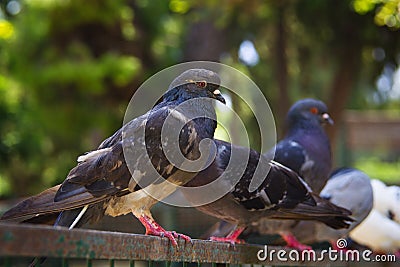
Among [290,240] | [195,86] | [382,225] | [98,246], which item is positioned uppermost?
[195,86]

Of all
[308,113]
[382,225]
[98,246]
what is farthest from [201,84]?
[382,225]

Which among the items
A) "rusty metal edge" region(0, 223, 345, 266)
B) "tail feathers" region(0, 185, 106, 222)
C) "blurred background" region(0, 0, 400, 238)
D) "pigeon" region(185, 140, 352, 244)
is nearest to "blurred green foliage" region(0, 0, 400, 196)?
"blurred background" region(0, 0, 400, 238)

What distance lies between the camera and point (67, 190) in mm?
3084

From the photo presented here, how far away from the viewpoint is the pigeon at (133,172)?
311 cm

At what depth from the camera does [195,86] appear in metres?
3.79

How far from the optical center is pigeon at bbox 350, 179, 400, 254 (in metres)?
5.88

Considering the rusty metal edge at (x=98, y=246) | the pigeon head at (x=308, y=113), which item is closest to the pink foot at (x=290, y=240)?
the pigeon head at (x=308, y=113)

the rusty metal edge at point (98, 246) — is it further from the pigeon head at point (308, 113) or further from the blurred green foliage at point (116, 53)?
the blurred green foliage at point (116, 53)

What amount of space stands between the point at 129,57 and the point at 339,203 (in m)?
4.53

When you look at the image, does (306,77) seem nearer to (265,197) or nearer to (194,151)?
(265,197)

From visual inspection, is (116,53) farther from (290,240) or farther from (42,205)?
(42,205)

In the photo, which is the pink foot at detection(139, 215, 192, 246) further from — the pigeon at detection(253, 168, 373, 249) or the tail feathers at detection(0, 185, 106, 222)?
the pigeon at detection(253, 168, 373, 249)

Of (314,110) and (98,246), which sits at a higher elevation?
(98,246)

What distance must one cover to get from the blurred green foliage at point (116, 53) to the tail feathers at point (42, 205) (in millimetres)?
4471
